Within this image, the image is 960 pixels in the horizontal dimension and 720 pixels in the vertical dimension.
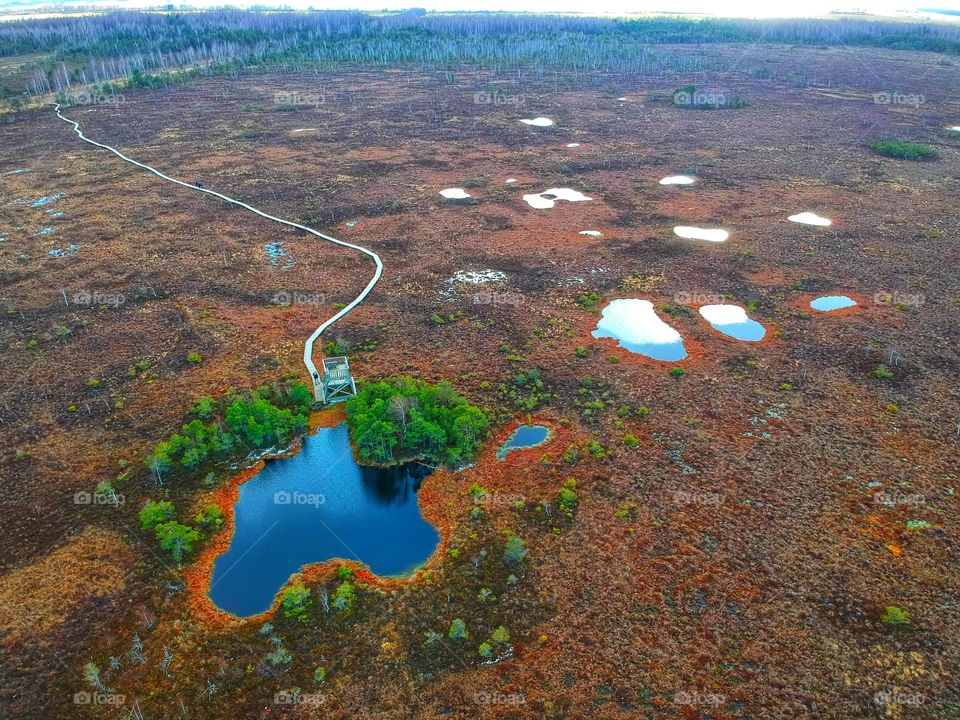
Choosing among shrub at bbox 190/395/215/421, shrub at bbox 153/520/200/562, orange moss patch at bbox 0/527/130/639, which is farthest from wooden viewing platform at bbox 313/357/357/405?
orange moss patch at bbox 0/527/130/639

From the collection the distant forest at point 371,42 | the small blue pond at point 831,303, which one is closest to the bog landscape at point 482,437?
the small blue pond at point 831,303

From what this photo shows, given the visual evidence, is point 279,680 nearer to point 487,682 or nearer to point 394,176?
point 487,682

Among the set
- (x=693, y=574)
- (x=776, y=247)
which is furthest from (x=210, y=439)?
(x=776, y=247)

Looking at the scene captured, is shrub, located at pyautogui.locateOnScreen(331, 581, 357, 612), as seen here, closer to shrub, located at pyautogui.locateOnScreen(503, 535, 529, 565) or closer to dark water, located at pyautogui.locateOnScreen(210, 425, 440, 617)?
dark water, located at pyautogui.locateOnScreen(210, 425, 440, 617)

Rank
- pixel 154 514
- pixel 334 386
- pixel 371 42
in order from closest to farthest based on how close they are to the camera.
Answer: pixel 154 514
pixel 334 386
pixel 371 42

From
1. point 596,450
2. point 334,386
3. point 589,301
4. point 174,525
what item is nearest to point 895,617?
point 596,450

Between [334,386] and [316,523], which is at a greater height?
[334,386]

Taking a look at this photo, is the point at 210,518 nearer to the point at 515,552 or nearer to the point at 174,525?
the point at 174,525
